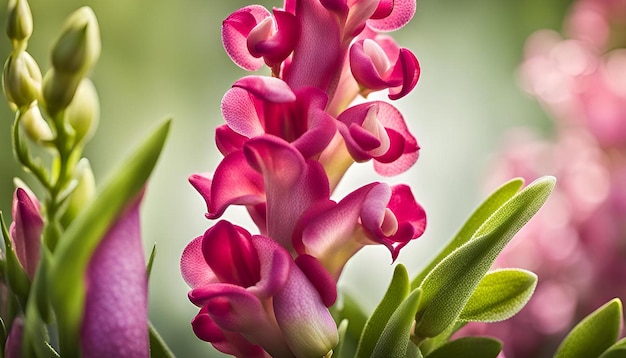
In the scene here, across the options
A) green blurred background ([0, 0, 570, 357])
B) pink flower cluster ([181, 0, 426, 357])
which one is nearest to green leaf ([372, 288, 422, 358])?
pink flower cluster ([181, 0, 426, 357])

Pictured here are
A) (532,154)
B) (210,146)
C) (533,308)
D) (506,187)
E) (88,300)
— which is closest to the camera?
(88,300)

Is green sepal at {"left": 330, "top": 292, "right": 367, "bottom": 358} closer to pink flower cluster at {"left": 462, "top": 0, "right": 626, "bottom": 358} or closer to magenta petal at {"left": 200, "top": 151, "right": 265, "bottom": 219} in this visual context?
magenta petal at {"left": 200, "top": 151, "right": 265, "bottom": 219}

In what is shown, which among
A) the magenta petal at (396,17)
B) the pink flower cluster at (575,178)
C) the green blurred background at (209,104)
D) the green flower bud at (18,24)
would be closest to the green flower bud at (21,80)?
the green flower bud at (18,24)

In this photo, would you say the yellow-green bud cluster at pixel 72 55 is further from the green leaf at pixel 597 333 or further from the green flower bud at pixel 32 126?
the green leaf at pixel 597 333

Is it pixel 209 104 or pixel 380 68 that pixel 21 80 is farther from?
pixel 209 104

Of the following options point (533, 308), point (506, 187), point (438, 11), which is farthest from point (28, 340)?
point (438, 11)

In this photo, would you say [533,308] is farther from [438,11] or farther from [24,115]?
[438,11]
